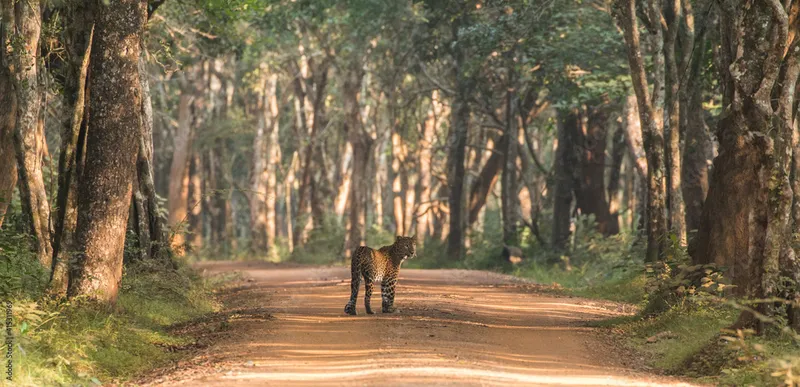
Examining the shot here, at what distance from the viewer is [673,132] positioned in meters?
18.9

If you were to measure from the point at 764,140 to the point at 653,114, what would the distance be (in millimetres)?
6707

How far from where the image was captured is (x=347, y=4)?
120ft

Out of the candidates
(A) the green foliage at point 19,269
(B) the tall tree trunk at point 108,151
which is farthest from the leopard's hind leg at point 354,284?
(A) the green foliage at point 19,269

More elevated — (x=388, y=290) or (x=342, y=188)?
(x=342, y=188)

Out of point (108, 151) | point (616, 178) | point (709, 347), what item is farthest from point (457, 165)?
point (709, 347)

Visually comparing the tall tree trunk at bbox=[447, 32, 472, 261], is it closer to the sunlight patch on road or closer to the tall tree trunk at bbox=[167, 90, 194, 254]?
the tall tree trunk at bbox=[167, 90, 194, 254]

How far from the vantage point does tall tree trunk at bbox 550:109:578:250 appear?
109ft

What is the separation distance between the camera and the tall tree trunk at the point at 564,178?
109ft

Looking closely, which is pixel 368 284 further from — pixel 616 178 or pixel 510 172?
pixel 616 178

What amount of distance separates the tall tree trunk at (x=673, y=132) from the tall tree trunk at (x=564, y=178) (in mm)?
13156

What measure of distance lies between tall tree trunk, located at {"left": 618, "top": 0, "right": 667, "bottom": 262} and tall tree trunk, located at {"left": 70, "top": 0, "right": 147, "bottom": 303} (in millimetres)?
8934

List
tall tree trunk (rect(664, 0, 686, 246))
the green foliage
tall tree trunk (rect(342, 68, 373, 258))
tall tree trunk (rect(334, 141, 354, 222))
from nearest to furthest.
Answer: the green foliage
tall tree trunk (rect(664, 0, 686, 246))
tall tree trunk (rect(342, 68, 373, 258))
tall tree trunk (rect(334, 141, 354, 222))

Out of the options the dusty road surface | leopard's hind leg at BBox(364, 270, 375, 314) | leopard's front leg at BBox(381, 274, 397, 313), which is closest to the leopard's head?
leopard's front leg at BBox(381, 274, 397, 313)

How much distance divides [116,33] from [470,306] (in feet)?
23.3
